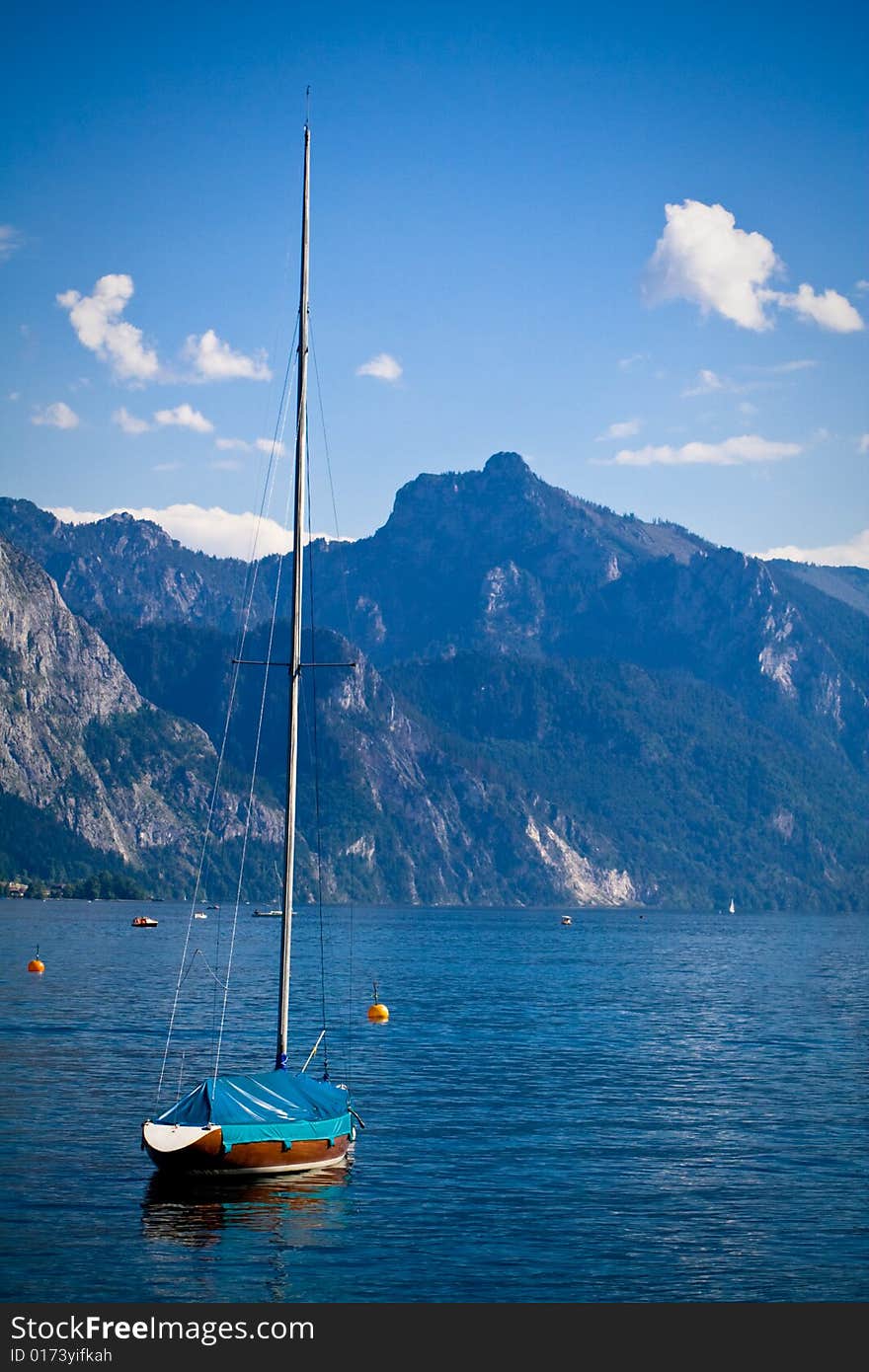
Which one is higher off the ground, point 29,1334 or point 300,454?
point 300,454

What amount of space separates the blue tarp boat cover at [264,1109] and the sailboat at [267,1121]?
0.03m

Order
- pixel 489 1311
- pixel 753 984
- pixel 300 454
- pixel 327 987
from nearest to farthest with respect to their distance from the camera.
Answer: pixel 489 1311 < pixel 300 454 < pixel 327 987 < pixel 753 984

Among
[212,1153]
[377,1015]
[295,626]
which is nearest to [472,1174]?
[212,1153]

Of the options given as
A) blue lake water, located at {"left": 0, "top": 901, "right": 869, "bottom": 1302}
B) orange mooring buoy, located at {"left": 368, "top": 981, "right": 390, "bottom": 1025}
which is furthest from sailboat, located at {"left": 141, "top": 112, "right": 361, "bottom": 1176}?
orange mooring buoy, located at {"left": 368, "top": 981, "right": 390, "bottom": 1025}

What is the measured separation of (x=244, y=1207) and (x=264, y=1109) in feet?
11.3

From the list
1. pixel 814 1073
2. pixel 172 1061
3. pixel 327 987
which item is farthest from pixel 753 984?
pixel 172 1061

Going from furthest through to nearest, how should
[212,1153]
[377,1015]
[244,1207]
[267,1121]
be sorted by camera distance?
1. [377,1015]
2. [267,1121]
3. [212,1153]
4. [244,1207]

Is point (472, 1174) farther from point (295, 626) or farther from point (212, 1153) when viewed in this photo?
point (295, 626)

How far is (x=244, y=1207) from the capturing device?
5675 cm

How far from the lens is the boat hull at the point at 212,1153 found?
187ft

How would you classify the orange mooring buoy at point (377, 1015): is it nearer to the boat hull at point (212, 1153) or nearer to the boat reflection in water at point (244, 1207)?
the boat reflection in water at point (244, 1207)

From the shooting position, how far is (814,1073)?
9962 cm

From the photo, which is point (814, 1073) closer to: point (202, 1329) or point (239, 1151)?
point (239, 1151)

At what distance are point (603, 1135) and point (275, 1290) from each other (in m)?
30.9
